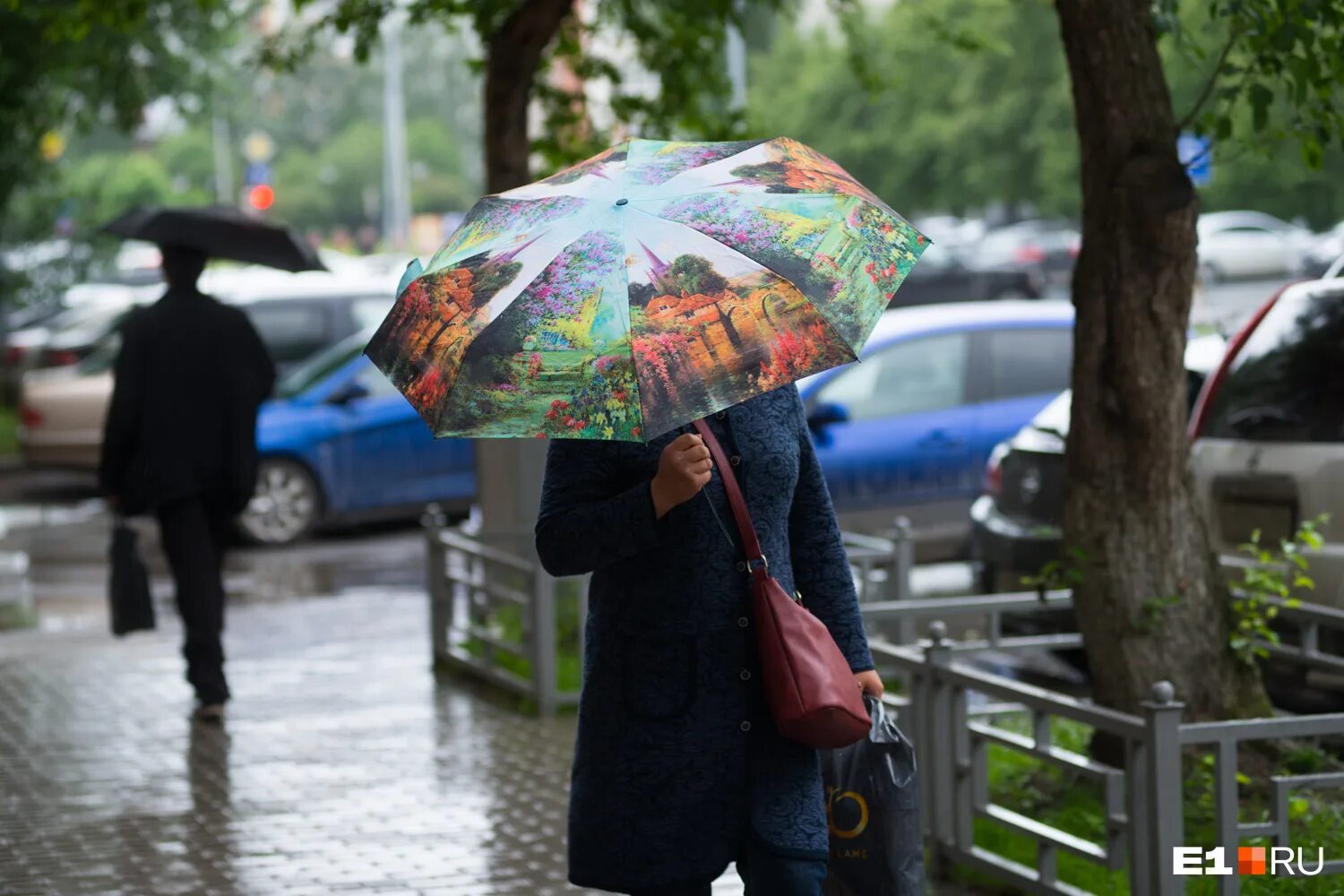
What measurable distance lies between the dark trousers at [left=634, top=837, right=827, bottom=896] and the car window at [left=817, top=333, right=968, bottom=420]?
7.66 meters

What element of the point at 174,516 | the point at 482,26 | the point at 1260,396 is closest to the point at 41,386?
the point at 482,26

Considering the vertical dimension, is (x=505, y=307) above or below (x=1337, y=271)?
below

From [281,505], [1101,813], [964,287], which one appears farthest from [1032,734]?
[964,287]

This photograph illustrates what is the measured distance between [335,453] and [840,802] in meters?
11.4

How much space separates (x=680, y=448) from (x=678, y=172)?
576mm

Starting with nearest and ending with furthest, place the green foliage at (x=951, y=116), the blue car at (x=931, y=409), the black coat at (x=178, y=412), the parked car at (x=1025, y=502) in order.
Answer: the black coat at (x=178, y=412) < the parked car at (x=1025, y=502) < the blue car at (x=931, y=409) < the green foliage at (x=951, y=116)

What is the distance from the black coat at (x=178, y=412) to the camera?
26.4ft

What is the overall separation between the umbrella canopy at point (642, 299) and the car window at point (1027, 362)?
796 cm

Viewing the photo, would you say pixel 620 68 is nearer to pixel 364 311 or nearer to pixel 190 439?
pixel 190 439

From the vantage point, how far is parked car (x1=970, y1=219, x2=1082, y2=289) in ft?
147

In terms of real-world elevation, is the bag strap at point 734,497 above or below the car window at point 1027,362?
below

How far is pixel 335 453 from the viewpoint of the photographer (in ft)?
49.4

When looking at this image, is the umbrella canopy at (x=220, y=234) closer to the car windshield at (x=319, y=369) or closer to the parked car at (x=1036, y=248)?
the car windshield at (x=319, y=369)

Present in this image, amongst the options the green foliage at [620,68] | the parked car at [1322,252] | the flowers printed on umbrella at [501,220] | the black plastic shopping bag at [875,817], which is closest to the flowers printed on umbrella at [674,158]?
the flowers printed on umbrella at [501,220]
